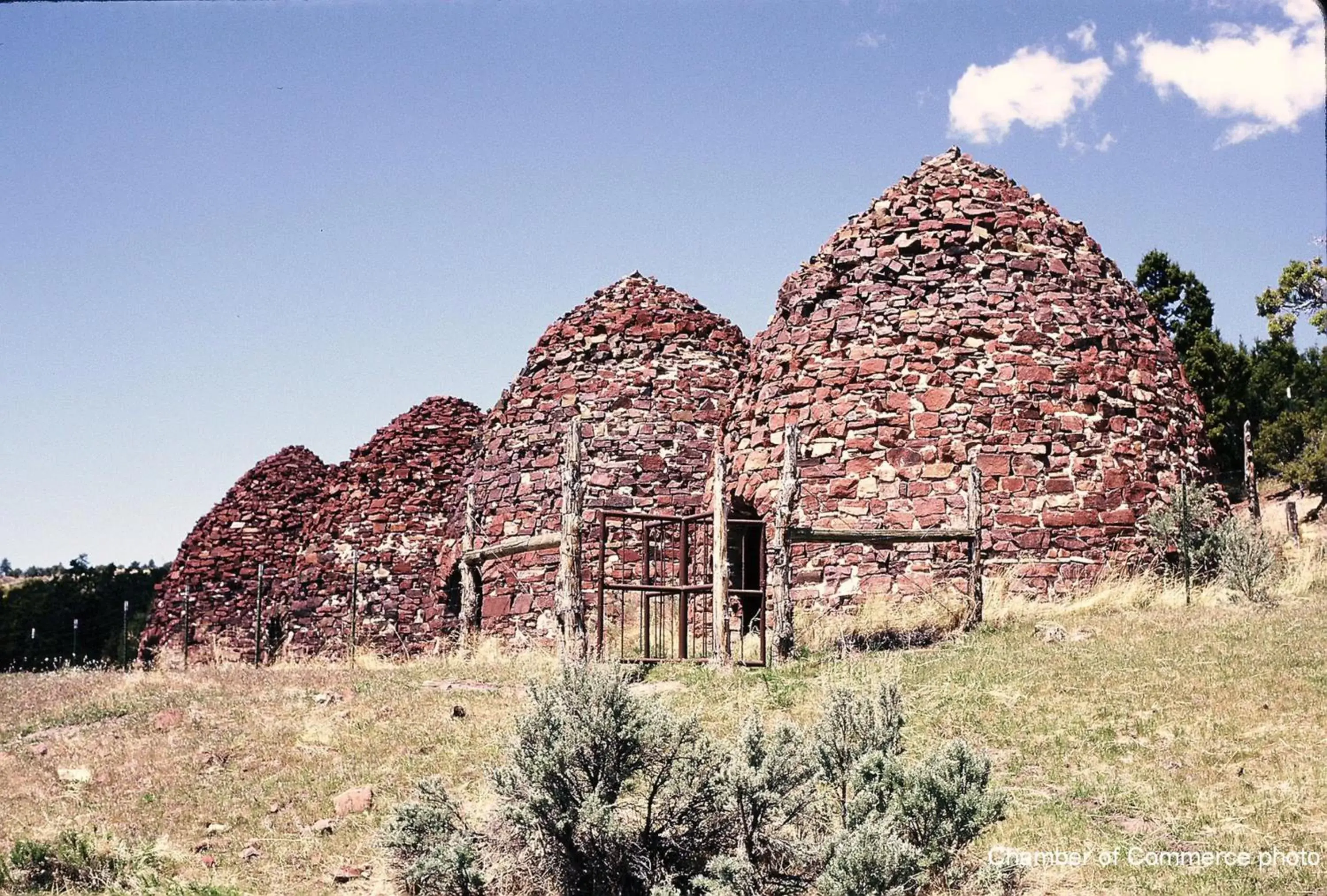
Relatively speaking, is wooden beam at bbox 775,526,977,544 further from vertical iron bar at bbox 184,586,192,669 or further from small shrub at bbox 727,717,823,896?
vertical iron bar at bbox 184,586,192,669

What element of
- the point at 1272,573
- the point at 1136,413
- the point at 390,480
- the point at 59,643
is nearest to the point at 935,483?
the point at 1136,413

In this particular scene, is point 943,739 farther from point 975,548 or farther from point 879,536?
point 975,548

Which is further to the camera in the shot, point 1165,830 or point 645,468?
point 645,468

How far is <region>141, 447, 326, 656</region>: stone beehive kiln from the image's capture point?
27.2m

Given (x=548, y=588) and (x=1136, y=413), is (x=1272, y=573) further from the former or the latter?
(x=548, y=588)

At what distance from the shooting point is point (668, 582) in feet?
55.8

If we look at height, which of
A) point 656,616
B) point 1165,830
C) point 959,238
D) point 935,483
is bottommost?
point 1165,830

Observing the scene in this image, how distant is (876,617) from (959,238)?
5279 mm

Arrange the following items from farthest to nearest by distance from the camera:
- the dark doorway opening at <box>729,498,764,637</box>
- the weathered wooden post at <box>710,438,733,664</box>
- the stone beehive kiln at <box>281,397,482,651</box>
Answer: the stone beehive kiln at <box>281,397,482,651</box> → the dark doorway opening at <box>729,498,764,637</box> → the weathered wooden post at <box>710,438,733,664</box>

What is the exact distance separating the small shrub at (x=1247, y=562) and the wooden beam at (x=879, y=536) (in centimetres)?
323

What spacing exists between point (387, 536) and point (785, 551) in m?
12.5

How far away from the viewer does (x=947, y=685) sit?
10453 mm

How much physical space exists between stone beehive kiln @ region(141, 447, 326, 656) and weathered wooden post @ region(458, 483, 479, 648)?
9338 millimetres

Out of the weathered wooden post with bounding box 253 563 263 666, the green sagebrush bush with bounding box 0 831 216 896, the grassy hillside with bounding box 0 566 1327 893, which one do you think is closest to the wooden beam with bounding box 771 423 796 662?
the grassy hillside with bounding box 0 566 1327 893
